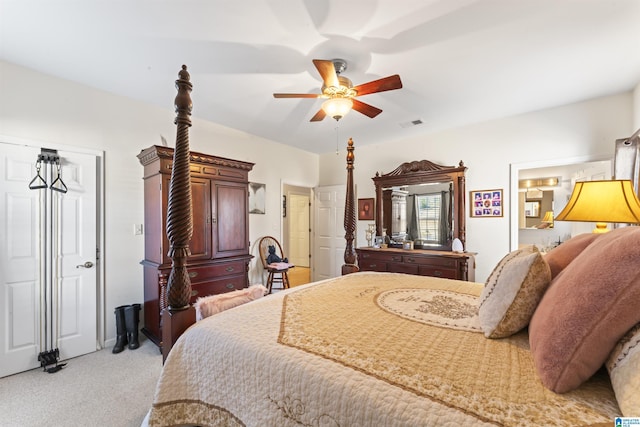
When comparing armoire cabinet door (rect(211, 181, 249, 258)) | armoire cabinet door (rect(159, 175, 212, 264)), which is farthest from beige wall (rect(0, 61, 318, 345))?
armoire cabinet door (rect(211, 181, 249, 258))

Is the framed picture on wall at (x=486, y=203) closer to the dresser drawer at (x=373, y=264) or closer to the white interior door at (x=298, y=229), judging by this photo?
the dresser drawer at (x=373, y=264)

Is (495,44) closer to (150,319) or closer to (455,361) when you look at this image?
(455,361)

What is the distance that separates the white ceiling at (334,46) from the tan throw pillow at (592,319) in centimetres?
171

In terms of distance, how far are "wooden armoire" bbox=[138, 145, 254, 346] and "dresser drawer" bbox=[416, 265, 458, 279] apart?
2297 mm

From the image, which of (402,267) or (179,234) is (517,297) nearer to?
(179,234)

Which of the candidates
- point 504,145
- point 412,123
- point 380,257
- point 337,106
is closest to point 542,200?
point 504,145

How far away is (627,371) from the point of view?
2.08ft

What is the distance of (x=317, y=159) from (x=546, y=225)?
12.3 feet

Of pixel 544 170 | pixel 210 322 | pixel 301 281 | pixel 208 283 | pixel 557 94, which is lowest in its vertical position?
pixel 301 281

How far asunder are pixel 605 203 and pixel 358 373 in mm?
2252

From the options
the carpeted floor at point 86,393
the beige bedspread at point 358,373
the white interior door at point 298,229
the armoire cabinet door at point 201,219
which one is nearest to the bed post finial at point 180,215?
the beige bedspread at point 358,373

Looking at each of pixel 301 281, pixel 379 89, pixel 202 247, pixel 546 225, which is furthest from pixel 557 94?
pixel 301 281

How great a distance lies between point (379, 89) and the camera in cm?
215

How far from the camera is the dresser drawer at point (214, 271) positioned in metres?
2.94
